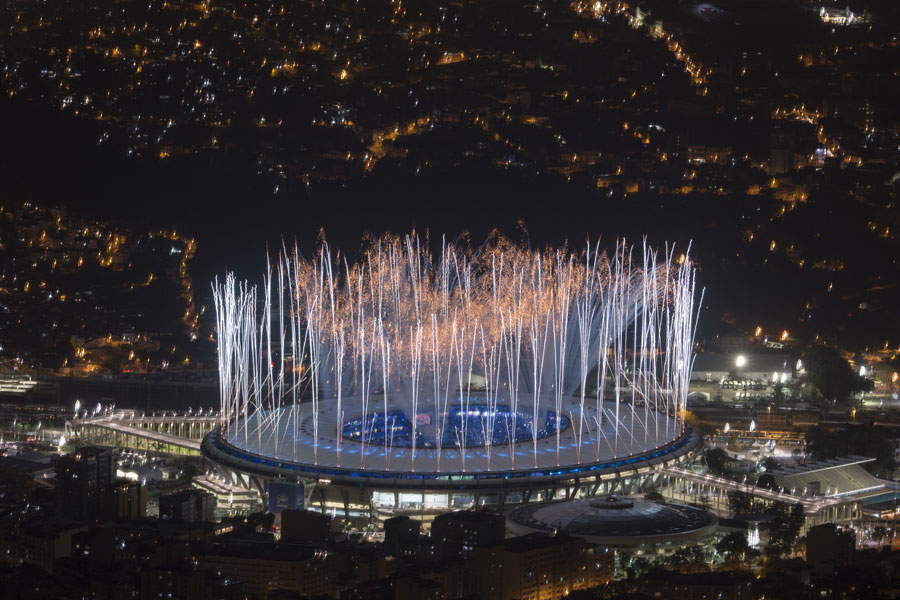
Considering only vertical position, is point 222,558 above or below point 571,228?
below

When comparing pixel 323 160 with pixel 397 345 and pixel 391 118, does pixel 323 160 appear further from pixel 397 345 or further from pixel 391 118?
pixel 397 345

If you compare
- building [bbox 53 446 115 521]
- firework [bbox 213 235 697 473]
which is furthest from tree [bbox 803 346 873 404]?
building [bbox 53 446 115 521]

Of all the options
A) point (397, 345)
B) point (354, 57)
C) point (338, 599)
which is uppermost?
point (354, 57)

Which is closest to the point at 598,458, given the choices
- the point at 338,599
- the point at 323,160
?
the point at 338,599

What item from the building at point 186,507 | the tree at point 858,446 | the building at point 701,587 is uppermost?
the tree at point 858,446

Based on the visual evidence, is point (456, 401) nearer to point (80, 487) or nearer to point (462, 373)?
point (462, 373)

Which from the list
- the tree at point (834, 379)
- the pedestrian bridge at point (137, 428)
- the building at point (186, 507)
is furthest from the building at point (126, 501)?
the tree at point (834, 379)

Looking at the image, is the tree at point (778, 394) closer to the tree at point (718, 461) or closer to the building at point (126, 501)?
the tree at point (718, 461)

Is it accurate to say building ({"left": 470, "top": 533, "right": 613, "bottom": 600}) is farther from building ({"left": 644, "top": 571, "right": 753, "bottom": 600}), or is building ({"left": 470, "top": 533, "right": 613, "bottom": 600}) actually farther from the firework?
the firework
